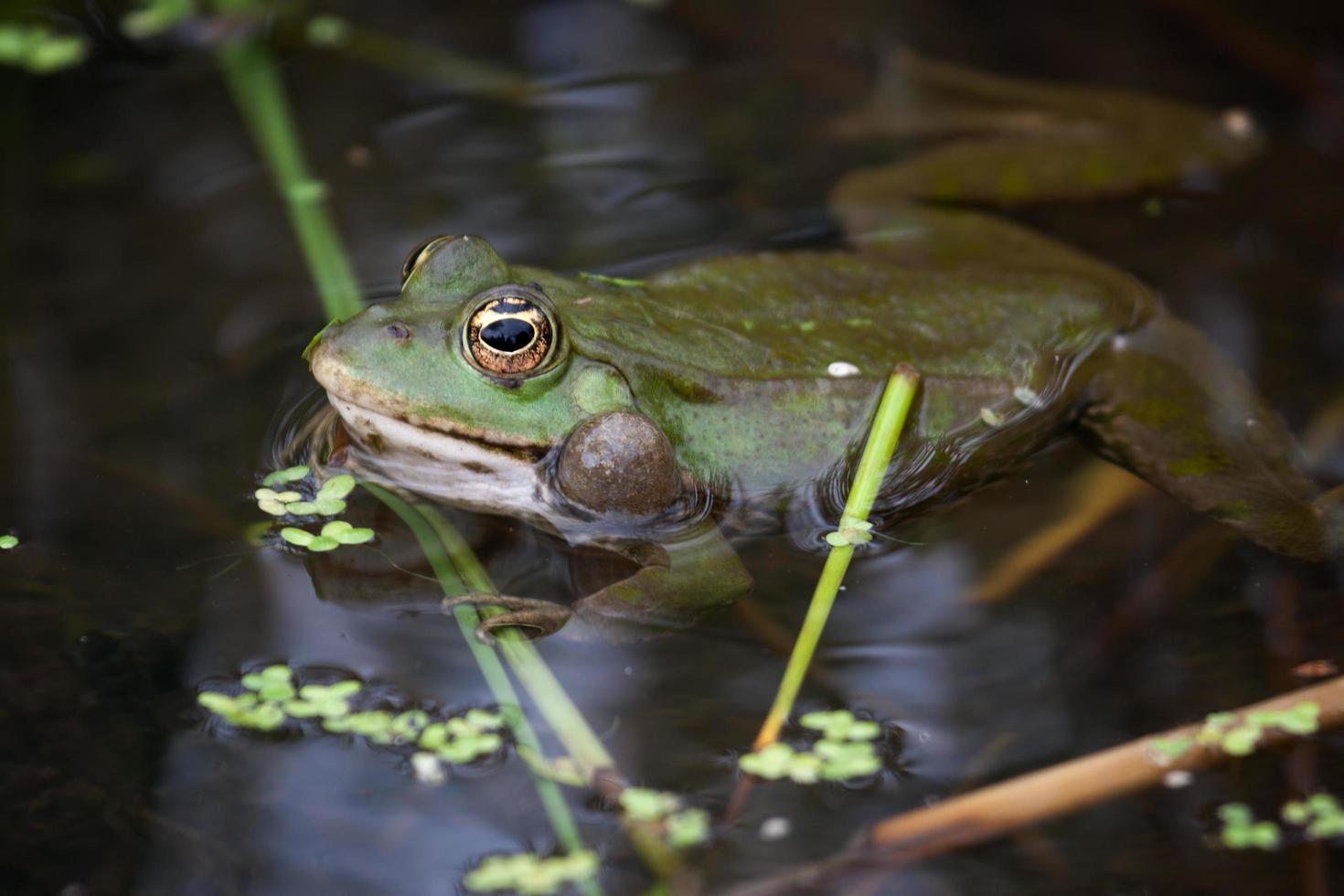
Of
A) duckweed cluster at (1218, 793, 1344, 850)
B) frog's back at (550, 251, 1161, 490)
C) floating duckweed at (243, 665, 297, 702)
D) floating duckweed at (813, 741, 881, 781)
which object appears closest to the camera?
duckweed cluster at (1218, 793, 1344, 850)

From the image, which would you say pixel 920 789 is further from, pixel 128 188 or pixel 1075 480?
pixel 128 188

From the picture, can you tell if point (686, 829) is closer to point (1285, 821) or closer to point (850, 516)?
point (850, 516)

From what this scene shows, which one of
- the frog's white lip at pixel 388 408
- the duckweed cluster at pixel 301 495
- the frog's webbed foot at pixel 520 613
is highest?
the frog's white lip at pixel 388 408

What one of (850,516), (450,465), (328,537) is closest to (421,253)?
(450,465)

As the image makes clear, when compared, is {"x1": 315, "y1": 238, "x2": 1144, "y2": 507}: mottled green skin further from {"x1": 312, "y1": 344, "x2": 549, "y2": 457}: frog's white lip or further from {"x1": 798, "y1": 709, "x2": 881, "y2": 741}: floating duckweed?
{"x1": 798, "y1": 709, "x2": 881, "y2": 741}: floating duckweed

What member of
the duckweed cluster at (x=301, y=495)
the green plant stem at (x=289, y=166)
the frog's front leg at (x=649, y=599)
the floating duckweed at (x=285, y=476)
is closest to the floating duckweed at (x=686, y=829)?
the frog's front leg at (x=649, y=599)

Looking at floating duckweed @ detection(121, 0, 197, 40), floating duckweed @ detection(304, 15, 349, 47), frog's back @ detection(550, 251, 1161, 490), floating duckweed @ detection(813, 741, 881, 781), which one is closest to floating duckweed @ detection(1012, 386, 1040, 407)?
frog's back @ detection(550, 251, 1161, 490)

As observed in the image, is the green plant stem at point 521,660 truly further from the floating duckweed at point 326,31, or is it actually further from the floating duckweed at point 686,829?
the floating duckweed at point 326,31
